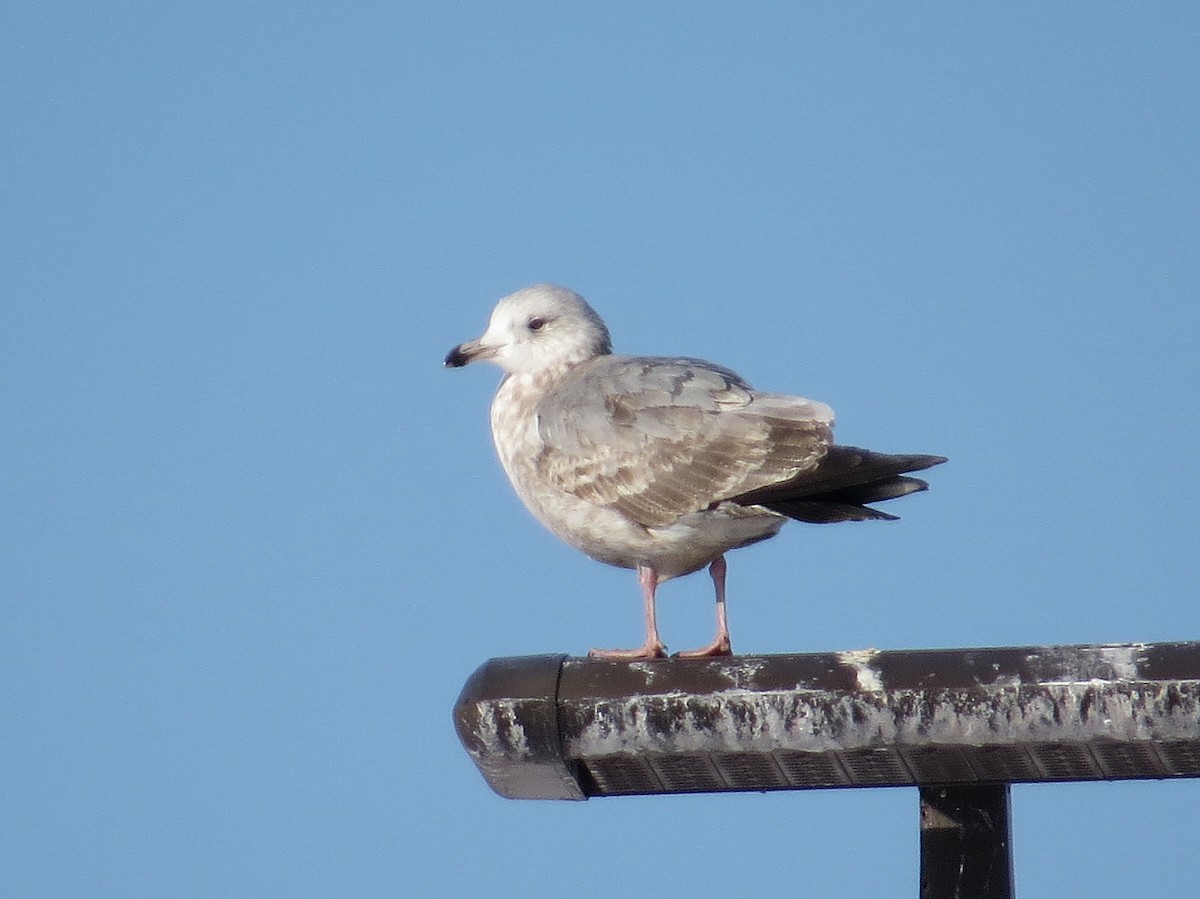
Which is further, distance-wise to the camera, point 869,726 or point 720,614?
point 720,614

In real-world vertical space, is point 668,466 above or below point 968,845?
above

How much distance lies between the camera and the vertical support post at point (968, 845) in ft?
11.5

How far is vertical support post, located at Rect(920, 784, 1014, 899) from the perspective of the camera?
351 cm

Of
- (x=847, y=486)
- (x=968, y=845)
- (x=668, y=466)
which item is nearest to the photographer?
(x=968, y=845)

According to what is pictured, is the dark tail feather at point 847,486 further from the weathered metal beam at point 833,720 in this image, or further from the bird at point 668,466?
the weathered metal beam at point 833,720

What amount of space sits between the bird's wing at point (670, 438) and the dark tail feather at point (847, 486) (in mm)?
71

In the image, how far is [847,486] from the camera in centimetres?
502

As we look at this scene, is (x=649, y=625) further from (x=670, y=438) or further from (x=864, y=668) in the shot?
(x=864, y=668)

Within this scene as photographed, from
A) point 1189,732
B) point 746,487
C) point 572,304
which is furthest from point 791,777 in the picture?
point 572,304

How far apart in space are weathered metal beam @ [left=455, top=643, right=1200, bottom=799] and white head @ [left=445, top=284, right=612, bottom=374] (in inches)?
113

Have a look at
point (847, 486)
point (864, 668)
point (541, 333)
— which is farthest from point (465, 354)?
point (864, 668)

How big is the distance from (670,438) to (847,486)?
2.55 feet

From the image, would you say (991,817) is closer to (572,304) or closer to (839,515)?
(839,515)

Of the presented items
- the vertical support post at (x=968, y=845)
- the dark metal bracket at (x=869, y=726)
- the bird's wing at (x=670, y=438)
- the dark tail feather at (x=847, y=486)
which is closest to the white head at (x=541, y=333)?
the bird's wing at (x=670, y=438)
